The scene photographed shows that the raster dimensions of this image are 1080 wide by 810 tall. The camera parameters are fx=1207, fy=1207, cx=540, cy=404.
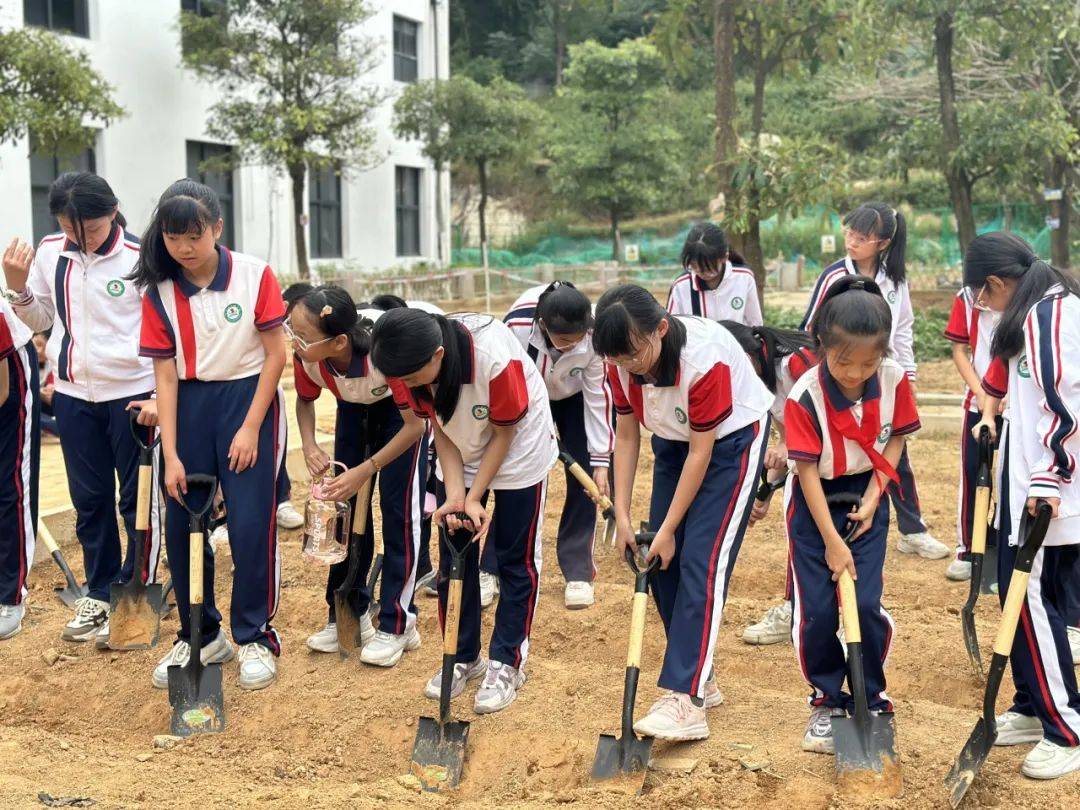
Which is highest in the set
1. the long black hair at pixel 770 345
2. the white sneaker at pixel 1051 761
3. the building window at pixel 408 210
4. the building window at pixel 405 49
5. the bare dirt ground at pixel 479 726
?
the building window at pixel 405 49

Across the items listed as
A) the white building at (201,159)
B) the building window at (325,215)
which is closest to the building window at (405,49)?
the white building at (201,159)

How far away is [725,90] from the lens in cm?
973

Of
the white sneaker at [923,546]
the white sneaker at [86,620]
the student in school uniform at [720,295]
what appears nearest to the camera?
the white sneaker at [86,620]

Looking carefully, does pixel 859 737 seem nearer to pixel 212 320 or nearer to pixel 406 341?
pixel 406 341

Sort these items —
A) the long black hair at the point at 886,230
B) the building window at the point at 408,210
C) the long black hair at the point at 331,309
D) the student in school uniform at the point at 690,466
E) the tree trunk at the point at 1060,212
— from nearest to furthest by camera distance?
the student in school uniform at the point at 690,466 → the long black hair at the point at 331,309 → the long black hair at the point at 886,230 → the tree trunk at the point at 1060,212 → the building window at the point at 408,210

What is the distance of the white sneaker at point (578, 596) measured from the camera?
5.55m

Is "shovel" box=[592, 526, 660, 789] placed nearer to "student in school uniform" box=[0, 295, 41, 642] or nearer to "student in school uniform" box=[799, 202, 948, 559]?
"student in school uniform" box=[799, 202, 948, 559]

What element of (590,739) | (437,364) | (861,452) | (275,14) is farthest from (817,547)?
(275,14)

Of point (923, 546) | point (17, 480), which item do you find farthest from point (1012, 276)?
point (17, 480)

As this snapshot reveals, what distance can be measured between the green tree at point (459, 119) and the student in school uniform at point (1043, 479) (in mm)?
19915

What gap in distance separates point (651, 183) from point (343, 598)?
95.4 ft

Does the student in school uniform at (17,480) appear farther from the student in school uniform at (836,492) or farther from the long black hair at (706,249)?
the student in school uniform at (836,492)

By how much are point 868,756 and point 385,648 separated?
195 centimetres

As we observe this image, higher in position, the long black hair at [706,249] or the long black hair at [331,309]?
the long black hair at [706,249]
